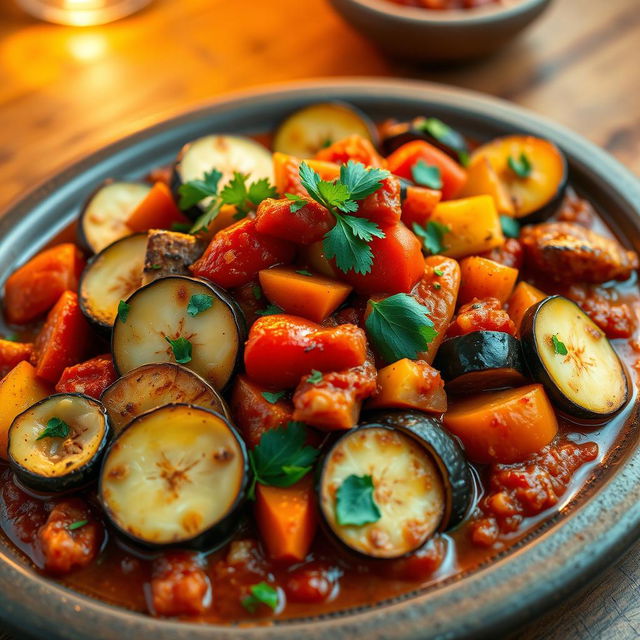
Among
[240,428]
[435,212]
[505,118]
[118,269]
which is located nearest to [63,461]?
[240,428]

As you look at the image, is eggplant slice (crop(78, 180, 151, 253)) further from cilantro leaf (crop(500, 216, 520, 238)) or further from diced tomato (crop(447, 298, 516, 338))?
cilantro leaf (crop(500, 216, 520, 238))

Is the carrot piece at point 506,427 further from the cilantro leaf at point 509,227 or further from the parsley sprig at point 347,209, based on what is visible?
the cilantro leaf at point 509,227

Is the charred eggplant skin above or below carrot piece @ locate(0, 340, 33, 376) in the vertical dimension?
above

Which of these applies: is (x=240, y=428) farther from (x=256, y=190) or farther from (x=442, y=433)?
(x=256, y=190)

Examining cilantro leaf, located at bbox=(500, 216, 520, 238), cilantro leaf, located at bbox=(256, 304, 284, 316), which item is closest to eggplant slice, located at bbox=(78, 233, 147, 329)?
cilantro leaf, located at bbox=(256, 304, 284, 316)

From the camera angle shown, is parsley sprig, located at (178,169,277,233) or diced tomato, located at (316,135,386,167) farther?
diced tomato, located at (316,135,386,167)

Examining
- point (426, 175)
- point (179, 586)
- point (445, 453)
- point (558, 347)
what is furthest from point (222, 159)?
point (179, 586)
